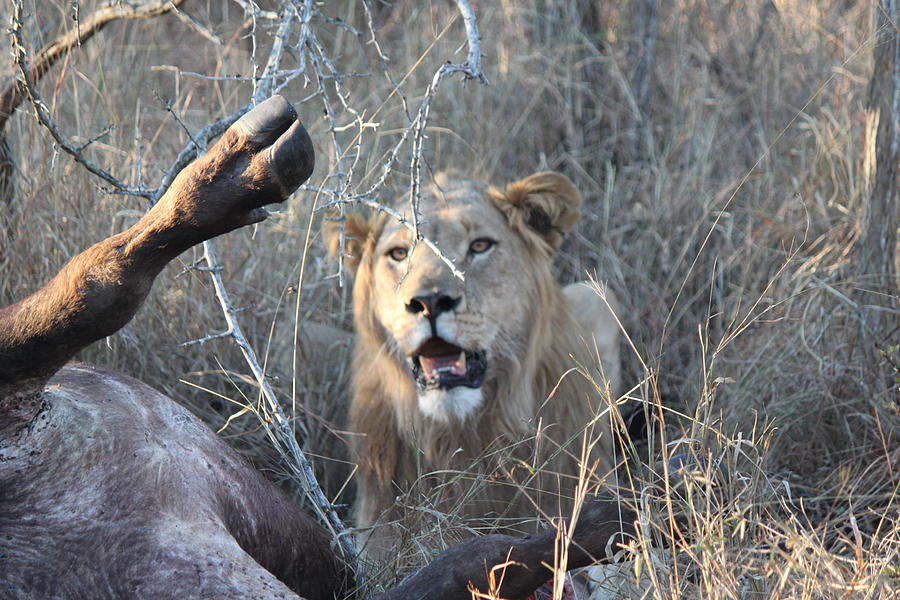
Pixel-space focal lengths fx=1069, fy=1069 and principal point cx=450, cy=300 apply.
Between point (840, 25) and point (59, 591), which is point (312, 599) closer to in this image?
point (59, 591)

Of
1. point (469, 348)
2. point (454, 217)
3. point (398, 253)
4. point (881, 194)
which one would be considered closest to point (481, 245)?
point (454, 217)

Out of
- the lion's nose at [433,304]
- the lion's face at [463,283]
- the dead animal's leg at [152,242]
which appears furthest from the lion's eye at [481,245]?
the dead animal's leg at [152,242]

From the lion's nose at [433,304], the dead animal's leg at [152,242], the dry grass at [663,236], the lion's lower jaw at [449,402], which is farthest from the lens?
the lion's lower jaw at [449,402]

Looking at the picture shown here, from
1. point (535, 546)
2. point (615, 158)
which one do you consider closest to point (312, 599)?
point (535, 546)

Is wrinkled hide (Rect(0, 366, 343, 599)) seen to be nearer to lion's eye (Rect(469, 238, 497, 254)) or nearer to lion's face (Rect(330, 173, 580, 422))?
lion's face (Rect(330, 173, 580, 422))

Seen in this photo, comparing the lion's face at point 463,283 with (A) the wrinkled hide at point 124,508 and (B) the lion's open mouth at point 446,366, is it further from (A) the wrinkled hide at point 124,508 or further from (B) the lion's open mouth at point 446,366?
(A) the wrinkled hide at point 124,508

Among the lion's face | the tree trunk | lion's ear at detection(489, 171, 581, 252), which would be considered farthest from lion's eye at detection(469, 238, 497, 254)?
the tree trunk

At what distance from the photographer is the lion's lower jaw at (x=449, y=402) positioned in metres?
3.47

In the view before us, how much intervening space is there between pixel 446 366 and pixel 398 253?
48 cm

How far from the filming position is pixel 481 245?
3.72m

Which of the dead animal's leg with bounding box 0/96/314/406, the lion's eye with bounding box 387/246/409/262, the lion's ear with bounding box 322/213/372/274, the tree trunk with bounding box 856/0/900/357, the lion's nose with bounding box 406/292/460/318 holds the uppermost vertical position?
the dead animal's leg with bounding box 0/96/314/406

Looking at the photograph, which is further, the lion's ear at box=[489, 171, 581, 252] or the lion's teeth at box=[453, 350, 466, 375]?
the lion's ear at box=[489, 171, 581, 252]

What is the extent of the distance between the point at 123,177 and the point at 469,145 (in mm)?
1897

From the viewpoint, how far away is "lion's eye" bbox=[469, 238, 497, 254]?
370 centimetres
